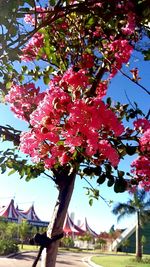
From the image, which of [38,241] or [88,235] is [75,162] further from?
[88,235]

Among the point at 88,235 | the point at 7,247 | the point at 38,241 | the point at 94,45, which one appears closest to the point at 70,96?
the point at 38,241

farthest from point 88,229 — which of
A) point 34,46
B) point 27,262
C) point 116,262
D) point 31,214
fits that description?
point 34,46

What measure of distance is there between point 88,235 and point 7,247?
81.9ft

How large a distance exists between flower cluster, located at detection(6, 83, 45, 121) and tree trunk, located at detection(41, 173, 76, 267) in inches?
25.5

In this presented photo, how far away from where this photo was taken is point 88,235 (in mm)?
50188

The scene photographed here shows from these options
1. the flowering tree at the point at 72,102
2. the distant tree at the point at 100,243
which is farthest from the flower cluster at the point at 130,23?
the distant tree at the point at 100,243

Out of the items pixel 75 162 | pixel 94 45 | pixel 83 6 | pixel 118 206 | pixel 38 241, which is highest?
pixel 118 206

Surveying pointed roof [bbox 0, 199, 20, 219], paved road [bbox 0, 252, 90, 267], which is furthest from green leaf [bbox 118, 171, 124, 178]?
pointed roof [bbox 0, 199, 20, 219]

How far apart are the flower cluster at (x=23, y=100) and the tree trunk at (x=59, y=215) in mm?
646

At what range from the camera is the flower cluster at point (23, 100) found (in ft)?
9.99

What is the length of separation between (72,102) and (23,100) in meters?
0.79

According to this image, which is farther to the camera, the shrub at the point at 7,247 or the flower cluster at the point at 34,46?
the shrub at the point at 7,247

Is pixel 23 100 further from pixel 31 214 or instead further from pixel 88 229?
pixel 88 229

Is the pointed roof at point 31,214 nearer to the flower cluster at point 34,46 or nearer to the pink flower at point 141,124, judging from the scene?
the flower cluster at point 34,46
